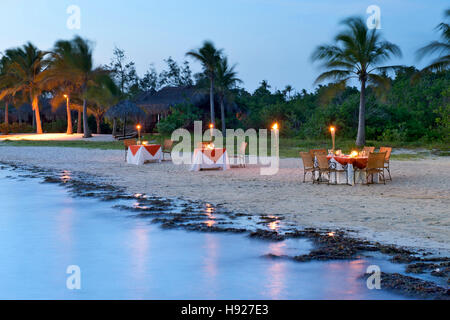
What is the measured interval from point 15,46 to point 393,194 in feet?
131

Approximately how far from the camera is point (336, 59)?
24312 millimetres

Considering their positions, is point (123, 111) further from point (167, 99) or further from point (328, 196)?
point (328, 196)

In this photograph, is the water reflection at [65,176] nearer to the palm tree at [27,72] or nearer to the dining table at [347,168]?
the dining table at [347,168]

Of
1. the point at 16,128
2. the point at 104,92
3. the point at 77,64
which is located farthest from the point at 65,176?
the point at 16,128

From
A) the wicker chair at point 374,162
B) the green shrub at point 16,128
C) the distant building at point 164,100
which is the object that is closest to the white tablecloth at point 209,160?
the wicker chair at point 374,162

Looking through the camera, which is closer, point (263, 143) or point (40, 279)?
point (40, 279)

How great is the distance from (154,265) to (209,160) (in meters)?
9.23

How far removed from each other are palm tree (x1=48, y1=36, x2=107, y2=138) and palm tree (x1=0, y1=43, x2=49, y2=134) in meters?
3.40

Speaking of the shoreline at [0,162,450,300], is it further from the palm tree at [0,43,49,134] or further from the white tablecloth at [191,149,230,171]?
the palm tree at [0,43,49,134]

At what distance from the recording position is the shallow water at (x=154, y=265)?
486 centimetres

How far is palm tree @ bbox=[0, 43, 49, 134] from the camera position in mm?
38688
